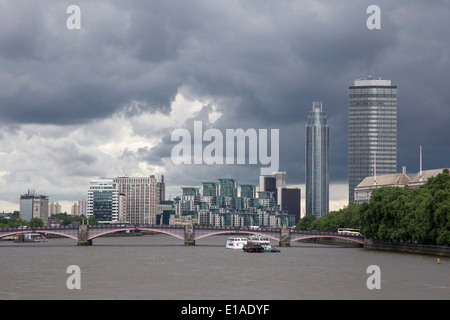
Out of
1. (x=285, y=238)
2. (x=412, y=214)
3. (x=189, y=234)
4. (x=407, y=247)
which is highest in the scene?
(x=412, y=214)

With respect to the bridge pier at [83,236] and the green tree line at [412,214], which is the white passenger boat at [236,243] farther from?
the bridge pier at [83,236]

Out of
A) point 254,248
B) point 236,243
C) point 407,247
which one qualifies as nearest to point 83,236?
point 236,243

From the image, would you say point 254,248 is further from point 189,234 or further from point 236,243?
point 189,234

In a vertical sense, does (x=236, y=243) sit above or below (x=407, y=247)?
below

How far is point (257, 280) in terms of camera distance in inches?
2825

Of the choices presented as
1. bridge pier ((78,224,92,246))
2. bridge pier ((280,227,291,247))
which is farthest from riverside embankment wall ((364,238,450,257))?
bridge pier ((78,224,92,246))

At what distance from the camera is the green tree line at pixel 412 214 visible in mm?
103438

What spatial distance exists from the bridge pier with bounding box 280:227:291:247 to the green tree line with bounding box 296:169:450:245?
61.1ft

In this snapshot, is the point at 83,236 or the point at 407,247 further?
the point at 83,236

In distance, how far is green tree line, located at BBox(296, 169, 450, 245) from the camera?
10344 centimetres

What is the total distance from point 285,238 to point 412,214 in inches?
1835

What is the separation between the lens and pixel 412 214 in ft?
383

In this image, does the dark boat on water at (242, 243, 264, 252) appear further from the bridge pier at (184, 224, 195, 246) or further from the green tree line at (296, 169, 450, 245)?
the bridge pier at (184, 224, 195, 246)
